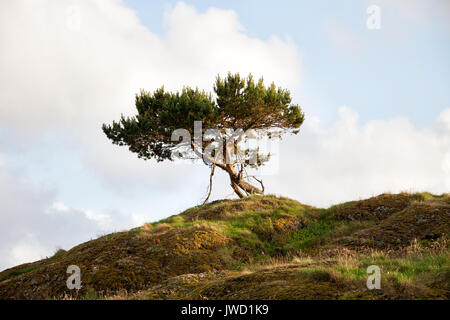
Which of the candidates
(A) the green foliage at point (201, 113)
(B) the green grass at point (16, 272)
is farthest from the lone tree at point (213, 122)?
(B) the green grass at point (16, 272)

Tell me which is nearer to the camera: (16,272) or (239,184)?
(16,272)

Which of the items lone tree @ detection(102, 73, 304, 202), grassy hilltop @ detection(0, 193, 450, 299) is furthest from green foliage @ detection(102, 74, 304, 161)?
grassy hilltop @ detection(0, 193, 450, 299)

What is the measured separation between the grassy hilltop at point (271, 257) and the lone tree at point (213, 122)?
5.51 meters

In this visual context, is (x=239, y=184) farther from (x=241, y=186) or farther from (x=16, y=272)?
(x=16, y=272)

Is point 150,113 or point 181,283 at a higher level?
point 150,113

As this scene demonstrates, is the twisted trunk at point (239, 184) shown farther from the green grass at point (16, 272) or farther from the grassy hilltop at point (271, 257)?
the green grass at point (16, 272)

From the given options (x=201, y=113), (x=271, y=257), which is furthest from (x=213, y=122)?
(x=271, y=257)

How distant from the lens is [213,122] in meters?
23.8

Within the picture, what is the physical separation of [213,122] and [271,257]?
448 inches

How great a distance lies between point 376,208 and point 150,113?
16.7 metres
